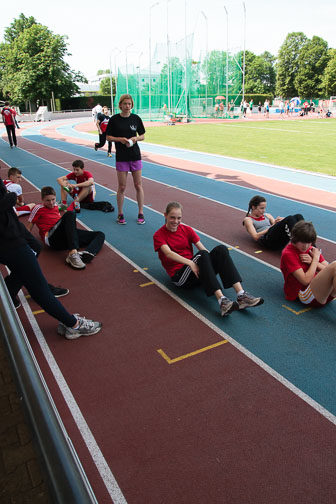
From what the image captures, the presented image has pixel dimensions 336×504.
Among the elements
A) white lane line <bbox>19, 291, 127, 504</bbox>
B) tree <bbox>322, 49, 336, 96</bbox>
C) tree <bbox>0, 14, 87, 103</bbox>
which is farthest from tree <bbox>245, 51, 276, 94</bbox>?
white lane line <bbox>19, 291, 127, 504</bbox>

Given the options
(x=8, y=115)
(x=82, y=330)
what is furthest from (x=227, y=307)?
(x=8, y=115)

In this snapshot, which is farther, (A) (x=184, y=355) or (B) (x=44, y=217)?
(B) (x=44, y=217)

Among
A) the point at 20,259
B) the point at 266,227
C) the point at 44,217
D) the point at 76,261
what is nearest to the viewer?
the point at 20,259

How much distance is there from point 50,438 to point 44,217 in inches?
224

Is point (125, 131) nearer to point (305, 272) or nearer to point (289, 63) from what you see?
point (305, 272)

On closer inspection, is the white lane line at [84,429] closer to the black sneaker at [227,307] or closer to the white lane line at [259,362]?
the white lane line at [259,362]

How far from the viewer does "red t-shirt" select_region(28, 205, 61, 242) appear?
20.8 feet

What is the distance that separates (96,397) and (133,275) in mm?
2510

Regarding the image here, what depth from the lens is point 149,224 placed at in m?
7.86

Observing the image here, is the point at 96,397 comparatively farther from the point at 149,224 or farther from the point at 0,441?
the point at 149,224

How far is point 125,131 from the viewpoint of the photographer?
7.24 m

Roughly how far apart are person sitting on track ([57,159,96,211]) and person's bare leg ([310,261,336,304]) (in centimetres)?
551

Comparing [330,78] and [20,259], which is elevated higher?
[330,78]

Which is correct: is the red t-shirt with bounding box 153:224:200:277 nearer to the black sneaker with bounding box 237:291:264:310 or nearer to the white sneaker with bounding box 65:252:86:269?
the black sneaker with bounding box 237:291:264:310
